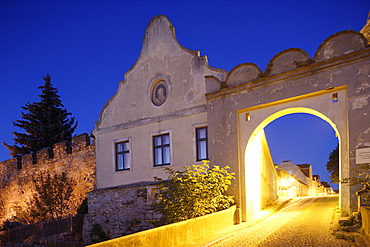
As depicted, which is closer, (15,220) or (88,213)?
(88,213)

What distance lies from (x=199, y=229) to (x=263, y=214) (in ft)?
15.1

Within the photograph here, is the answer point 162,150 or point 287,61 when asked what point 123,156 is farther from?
point 287,61

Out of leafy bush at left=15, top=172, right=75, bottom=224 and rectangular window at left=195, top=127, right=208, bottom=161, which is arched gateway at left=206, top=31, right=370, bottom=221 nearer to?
rectangular window at left=195, top=127, right=208, bottom=161

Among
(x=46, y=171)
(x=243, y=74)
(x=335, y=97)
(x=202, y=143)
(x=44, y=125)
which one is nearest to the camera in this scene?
(x=335, y=97)

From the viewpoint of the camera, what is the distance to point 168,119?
528 inches

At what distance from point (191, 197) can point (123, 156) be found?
23.2 feet

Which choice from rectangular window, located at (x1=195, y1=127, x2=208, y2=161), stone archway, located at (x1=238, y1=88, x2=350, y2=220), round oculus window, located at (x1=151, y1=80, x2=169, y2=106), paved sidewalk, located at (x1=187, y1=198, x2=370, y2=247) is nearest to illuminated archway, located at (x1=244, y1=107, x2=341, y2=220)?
stone archway, located at (x1=238, y1=88, x2=350, y2=220)

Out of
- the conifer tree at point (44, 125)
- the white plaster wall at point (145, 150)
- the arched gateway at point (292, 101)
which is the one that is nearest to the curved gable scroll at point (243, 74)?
the arched gateway at point (292, 101)

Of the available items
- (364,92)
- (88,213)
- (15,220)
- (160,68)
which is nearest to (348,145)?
(364,92)

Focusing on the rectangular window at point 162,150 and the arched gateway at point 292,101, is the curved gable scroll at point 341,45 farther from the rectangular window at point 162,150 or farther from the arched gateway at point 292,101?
the rectangular window at point 162,150

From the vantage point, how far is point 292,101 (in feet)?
32.0

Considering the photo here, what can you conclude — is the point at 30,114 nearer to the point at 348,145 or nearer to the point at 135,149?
the point at 135,149

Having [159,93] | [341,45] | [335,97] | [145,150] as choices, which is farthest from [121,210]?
[341,45]

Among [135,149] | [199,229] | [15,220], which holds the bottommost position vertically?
[15,220]
